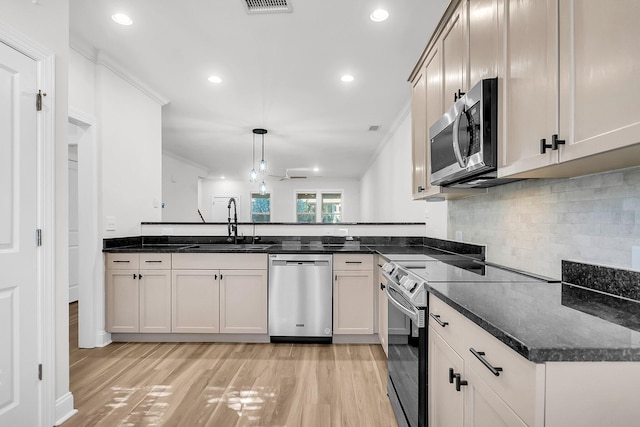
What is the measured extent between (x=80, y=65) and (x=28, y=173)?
1.68 metres

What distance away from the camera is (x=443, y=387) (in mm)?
1324

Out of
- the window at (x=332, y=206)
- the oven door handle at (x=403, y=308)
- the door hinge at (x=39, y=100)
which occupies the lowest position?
the oven door handle at (x=403, y=308)

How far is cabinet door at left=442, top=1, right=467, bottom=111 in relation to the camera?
69.3 inches

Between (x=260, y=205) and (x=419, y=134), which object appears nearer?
(x=419, y=134)

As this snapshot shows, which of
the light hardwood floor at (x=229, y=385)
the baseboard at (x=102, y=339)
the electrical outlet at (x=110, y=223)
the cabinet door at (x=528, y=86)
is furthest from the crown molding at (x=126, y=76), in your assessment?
the cabinet door at (x=528, y=86)

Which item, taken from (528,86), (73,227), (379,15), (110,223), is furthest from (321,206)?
(528,86)

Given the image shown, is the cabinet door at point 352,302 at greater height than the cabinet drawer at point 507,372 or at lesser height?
lesser

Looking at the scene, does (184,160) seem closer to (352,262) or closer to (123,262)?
(123,262)

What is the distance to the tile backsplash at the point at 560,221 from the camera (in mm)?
1207

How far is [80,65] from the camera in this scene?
2885 mm

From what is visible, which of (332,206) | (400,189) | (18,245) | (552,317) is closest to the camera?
(552,317)

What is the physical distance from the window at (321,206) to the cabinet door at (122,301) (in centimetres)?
751

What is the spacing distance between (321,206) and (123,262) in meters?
7.78

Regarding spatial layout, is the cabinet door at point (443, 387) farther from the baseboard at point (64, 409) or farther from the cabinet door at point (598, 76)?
the baseboard at point (64, 409)
